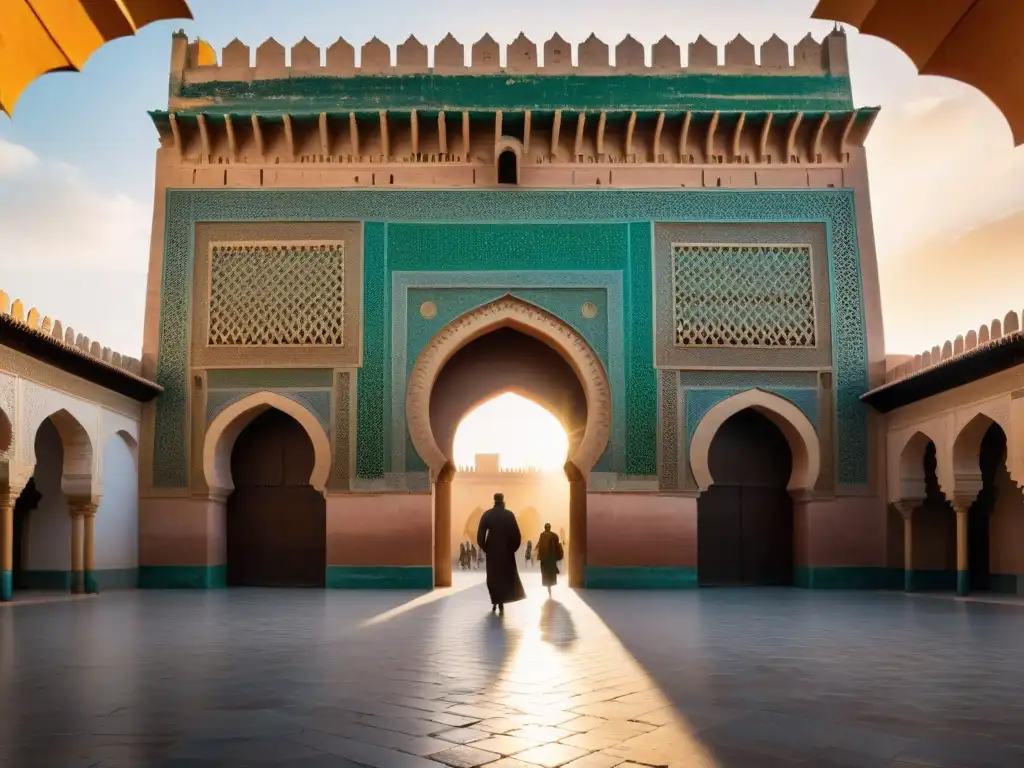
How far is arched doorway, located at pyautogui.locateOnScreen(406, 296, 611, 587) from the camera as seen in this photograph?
12977 mm

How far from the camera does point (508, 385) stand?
48.1 feet

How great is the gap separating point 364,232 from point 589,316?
3.07m

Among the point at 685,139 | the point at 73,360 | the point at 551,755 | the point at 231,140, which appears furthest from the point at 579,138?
the point at 551,755

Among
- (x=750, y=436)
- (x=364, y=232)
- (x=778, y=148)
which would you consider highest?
(x=778, y=148)

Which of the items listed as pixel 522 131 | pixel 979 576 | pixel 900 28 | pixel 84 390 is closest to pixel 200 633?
pixel 84 390

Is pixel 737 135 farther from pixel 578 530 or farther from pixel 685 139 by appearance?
pixel 578 530

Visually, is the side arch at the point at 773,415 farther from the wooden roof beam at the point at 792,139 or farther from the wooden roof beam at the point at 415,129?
the wooden roof beam at the point at 415,129

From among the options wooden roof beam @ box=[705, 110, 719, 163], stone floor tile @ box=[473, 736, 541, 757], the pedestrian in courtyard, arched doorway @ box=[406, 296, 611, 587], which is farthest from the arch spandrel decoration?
stone floor tile @ box=[473, 736, 541, 757]

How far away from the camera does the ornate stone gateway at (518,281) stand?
12922 mm

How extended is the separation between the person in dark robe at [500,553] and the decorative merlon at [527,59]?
22.9 feet

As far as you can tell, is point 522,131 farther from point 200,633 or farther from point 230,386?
point 200,633

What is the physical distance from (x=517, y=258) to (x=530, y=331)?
3.09ft

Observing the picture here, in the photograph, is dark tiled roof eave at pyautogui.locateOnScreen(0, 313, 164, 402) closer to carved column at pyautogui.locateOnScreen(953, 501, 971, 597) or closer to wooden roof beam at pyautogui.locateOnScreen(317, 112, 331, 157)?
wooden roof beam at pyautogui.locateOnScreen(317, 112, 331, 157)

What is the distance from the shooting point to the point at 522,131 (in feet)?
44.2
